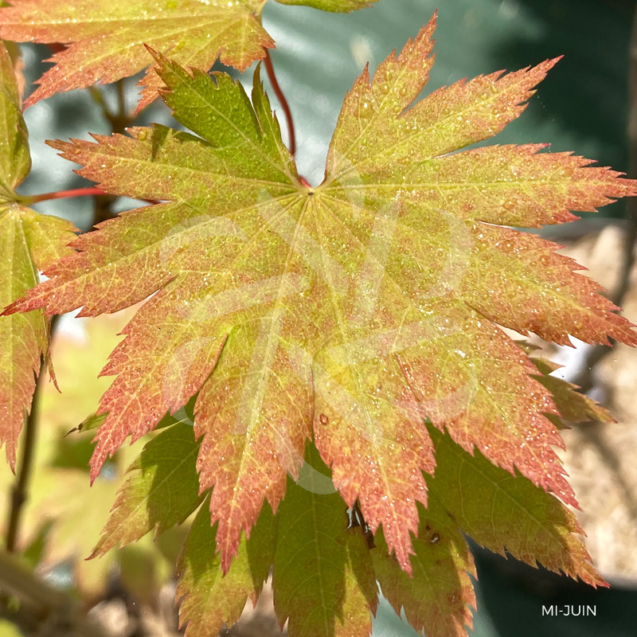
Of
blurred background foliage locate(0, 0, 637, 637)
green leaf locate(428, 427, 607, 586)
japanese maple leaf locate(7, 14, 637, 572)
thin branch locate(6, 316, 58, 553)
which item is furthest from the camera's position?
blurred background foliage locate(0, 0, 637, 637)

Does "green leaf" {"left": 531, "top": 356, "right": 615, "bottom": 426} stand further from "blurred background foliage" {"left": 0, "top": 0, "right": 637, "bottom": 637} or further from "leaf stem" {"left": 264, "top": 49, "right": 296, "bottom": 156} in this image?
"blurred background foliage" {"left": 0, "top": 0, "right": 637, "bottom": 637}

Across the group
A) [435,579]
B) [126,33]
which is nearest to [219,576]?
[435,579]

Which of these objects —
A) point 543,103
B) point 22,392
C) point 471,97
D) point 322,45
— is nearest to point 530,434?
point 471,97

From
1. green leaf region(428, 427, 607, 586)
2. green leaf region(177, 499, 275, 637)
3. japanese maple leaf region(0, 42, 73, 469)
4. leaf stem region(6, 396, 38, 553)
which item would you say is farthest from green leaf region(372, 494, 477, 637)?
leaf stem region(6, 396, 38, 553)

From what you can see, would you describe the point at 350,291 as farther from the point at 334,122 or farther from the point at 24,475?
the point at 334,122

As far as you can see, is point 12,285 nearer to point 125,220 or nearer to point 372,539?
point 125,220

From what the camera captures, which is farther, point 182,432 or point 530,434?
point 182,432
